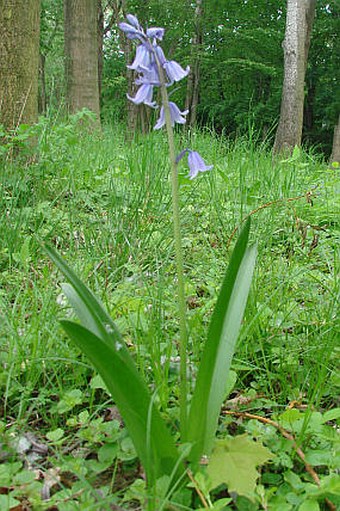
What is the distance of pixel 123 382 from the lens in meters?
0.84

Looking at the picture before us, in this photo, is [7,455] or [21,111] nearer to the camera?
[7,455]

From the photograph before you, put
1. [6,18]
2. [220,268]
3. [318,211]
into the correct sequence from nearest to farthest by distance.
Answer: [220,268], [318,211], [6,18]

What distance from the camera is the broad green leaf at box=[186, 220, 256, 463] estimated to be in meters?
0.91

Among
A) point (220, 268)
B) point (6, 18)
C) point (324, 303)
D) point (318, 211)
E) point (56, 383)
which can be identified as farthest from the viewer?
point (6, 18)

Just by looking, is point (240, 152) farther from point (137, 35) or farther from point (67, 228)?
point (137, 35)

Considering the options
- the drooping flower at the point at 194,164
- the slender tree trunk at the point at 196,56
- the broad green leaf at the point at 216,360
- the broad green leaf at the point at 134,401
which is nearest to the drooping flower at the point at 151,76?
the drooping flower at the point at 194,164

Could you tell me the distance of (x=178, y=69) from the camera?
3.05ft

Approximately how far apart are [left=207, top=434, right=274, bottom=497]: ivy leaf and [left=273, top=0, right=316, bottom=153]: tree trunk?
608 centimetres

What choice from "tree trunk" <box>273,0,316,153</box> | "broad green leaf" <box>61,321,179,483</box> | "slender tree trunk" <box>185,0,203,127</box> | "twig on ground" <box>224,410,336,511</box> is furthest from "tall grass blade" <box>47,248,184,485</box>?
"slender tree trunk" <box>185,0,203,127</box>

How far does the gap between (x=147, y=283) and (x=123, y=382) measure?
3.25 ft

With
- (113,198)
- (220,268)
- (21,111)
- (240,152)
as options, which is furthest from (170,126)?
(240,152)

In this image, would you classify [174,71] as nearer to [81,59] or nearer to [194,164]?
[194,164]

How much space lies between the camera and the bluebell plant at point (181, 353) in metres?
0.85

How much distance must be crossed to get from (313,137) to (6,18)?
1581cm
